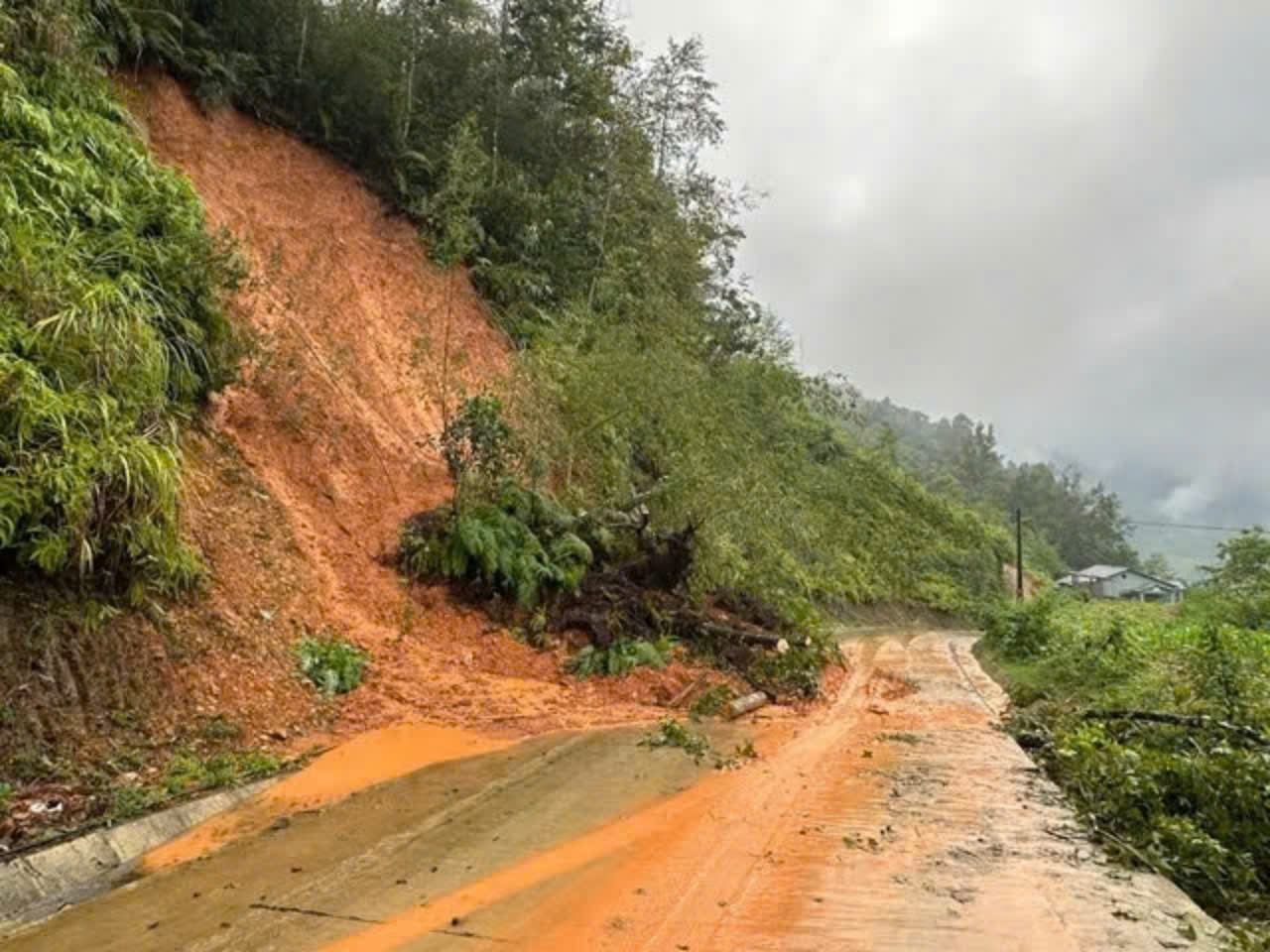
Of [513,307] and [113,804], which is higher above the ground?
[513,307]

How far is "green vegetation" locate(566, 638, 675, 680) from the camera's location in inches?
394

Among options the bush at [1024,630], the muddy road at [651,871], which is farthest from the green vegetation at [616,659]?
the bush at [1024,630]

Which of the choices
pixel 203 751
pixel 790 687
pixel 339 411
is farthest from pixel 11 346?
pixel 790 687

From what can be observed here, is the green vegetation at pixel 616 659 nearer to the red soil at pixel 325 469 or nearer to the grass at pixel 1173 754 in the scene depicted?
the red soil at pixel 325 469

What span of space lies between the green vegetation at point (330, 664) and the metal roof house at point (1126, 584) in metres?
65.4

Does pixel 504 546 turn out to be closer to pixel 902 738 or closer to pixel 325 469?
pixel 325 469

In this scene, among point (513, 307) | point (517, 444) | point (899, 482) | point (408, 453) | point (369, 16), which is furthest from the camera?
point (899, 482)

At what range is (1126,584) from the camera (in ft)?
220

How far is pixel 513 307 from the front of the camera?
18.5 metres

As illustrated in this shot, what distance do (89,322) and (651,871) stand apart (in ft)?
18.5

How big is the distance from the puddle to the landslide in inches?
14.2

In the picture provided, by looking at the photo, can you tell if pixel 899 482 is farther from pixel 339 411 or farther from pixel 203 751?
Result: pixel 203 751

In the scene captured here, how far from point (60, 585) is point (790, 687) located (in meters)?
8.32

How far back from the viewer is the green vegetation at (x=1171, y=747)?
5.23 metres
